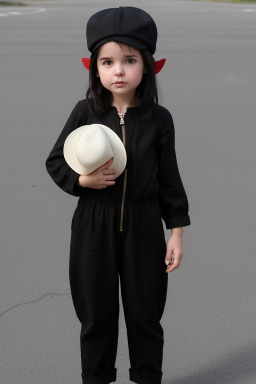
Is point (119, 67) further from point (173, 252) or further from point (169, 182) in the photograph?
point (173, 252)

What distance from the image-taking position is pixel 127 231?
3178mm

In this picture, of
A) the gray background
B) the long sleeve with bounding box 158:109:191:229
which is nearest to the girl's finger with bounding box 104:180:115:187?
the long sleeve with bounding box 158:109:191:229

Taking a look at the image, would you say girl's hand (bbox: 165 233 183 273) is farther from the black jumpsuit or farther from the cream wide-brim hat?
the cream wide-brim hat

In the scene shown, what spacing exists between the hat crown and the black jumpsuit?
0.46ft

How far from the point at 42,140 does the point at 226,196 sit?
2503mm

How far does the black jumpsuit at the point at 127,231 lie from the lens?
10.4ft

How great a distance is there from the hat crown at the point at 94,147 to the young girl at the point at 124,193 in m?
0.04

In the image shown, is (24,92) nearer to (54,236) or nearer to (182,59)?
(182,59)

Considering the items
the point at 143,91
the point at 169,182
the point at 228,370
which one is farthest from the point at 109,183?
the point at 228,370

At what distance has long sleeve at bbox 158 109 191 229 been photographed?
320 cm

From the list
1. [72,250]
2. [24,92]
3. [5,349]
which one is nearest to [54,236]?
[5,349]

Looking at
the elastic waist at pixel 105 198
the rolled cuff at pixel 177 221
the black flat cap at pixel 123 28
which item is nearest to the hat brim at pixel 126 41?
the black flat cap at pixel 123 28

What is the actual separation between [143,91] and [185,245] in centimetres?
A: 225

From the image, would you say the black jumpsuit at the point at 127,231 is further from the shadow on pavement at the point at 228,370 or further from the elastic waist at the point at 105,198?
the shadow on pavement at the point at 228,370
